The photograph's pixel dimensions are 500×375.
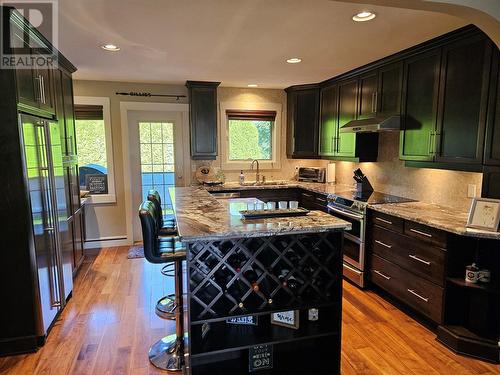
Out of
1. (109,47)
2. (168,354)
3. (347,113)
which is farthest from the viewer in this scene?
(347,113)

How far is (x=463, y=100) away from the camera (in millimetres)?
2678

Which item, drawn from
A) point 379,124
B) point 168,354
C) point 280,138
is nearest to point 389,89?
point 379,124

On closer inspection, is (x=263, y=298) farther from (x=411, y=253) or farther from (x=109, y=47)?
(x=109, y=47)

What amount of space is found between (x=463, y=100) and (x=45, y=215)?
3.57 metres

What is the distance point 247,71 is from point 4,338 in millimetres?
3607

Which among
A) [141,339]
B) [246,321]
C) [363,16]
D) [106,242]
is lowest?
[141,339]

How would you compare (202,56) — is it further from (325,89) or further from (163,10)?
(325,89)

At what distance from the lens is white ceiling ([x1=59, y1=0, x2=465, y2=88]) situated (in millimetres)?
2256

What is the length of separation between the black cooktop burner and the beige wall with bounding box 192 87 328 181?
1.56 m

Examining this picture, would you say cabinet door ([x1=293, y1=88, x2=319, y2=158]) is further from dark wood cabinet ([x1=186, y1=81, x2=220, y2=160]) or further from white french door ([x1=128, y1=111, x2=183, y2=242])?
white french door ([x1=128, y1=111, x2=183, y2=242])

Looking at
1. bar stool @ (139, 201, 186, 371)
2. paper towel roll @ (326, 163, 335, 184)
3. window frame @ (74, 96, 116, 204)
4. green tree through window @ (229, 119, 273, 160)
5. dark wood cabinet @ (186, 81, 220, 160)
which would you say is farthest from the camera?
green tree through window @ (229, 119, 273, 160)

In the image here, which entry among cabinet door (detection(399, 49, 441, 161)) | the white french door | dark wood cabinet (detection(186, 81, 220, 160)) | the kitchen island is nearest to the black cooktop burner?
cabinet door (detection(399, 49, 441, 161))

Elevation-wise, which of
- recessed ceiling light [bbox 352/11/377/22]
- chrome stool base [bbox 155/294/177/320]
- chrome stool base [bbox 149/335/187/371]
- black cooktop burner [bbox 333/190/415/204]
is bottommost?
chrome stool base [bbox 149/335/187/371]

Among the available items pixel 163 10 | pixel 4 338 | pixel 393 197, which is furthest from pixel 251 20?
pixel 4 338
